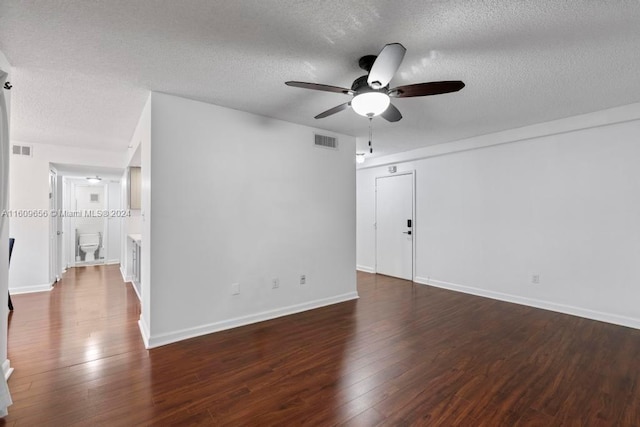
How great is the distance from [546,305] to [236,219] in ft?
14.6

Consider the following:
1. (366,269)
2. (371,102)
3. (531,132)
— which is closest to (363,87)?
(371,102)

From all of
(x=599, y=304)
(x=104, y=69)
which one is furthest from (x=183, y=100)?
(x=599, y=304)

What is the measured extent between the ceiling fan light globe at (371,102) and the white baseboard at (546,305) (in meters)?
3.89

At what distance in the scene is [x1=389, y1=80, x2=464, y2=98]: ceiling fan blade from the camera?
6.83ft

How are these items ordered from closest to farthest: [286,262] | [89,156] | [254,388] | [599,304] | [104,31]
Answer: [104,31] < [254,388] < [599,304] < [286,262] < [89,156]

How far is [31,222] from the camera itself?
492 centimetres

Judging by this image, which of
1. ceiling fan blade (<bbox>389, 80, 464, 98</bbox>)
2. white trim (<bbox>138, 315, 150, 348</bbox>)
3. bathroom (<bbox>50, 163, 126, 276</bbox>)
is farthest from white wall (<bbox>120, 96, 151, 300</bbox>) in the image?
ceiling fan blade (<bbox>389, 80, 464, 98</bbox>)

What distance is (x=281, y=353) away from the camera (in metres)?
2.83

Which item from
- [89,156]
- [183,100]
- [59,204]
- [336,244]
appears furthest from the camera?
[59,204]

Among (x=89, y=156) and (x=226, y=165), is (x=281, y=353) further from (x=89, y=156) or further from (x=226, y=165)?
(x=89, y=156)

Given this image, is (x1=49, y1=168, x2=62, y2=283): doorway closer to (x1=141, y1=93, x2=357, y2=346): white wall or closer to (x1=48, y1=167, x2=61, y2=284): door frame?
(x1=48, y1=167, x2=61, y2=284): door frame

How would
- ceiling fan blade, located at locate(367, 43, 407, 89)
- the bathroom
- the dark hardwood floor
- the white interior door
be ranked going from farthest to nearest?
the bathroom < the white interior door < the dark hardwood floor < ceiling fan blade, located at locate(367, 43, 407, 89)

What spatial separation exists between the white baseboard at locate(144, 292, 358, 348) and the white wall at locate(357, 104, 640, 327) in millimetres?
2301

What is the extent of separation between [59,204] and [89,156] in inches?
59.9
